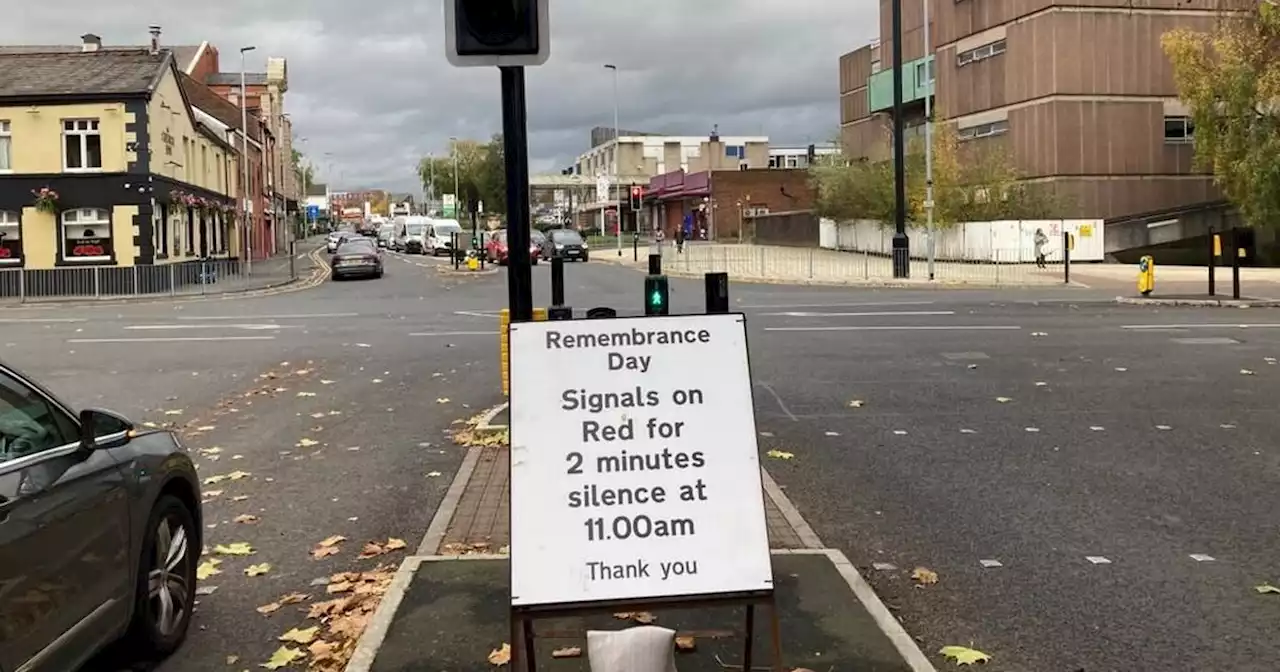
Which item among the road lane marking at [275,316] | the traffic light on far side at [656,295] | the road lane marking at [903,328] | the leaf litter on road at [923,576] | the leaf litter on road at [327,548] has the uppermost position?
the traffic light on far side at [656,295]

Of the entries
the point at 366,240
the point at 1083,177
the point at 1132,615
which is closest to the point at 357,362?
the point at 1132,615

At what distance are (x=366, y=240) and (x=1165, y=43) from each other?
28264mm

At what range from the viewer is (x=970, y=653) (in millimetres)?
4859

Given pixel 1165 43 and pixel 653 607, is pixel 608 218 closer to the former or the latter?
pixel 1165 43

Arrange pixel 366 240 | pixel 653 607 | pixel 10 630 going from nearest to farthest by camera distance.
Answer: pixel 10 630
pixel 653 607
pixel 366 240

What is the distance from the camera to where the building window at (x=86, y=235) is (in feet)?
120

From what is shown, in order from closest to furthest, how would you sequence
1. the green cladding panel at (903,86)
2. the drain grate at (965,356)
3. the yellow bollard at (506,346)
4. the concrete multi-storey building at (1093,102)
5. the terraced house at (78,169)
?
the yellow bollard at (506,346), the drain grate at (965,356), the terraced house at (78,169), the concrete multi-storey building at (1093,102), the green cladding panel at (903,86)

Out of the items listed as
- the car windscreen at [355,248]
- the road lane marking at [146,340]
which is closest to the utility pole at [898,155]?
the car windscreen at [355,248]

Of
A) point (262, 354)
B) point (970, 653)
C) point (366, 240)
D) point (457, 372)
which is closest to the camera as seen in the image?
point (970, 653)

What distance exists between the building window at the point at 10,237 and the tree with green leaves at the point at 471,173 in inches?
2264

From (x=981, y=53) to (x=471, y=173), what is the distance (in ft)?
252

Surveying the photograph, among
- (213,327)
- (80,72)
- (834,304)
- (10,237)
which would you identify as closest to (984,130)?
(834,304)

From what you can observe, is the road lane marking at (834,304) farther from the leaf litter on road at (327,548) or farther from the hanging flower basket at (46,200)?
the hanging flower basket at (46,200)

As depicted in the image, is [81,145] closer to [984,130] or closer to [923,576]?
[984,130]
